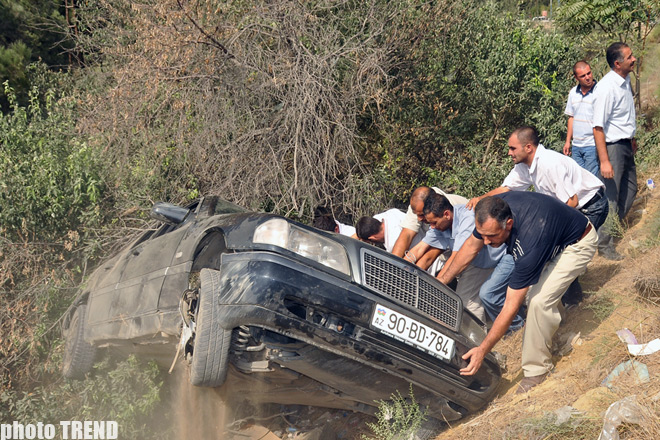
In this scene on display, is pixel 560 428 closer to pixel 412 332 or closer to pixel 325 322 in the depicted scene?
pixel 412 332

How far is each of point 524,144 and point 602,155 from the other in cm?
129

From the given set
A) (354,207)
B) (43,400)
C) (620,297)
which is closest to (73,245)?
(43,400)

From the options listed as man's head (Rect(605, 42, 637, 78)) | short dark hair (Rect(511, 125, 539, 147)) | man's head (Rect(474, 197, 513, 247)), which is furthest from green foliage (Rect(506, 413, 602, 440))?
man's head (Rect(605, 42, 637, 78))

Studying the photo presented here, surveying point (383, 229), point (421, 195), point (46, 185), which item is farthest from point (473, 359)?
point (46, 185)

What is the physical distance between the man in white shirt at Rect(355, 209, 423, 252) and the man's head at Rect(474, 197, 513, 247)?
1.55 meters

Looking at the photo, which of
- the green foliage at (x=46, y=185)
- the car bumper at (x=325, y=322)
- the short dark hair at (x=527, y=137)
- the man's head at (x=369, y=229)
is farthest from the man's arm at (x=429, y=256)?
the green foliage at (x=46, y=185)

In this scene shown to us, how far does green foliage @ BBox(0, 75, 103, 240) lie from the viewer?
21.9ft

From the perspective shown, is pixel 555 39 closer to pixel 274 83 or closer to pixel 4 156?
pixel 274 83

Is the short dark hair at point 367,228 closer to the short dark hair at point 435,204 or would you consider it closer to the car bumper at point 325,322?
the short dark hair at point 435,204

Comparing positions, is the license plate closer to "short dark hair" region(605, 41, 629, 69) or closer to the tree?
"short dark hair" region(605, 41, 629, 69)

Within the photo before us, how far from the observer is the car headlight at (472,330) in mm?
4312

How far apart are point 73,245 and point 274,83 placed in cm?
273

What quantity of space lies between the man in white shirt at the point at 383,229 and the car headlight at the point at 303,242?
181 centimetres

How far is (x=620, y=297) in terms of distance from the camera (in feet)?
16.7
